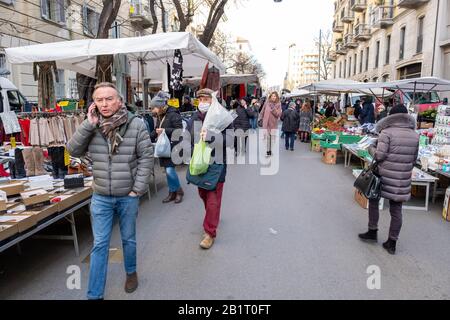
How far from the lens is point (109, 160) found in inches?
120

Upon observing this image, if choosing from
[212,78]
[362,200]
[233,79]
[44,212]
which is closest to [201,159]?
[44,212]

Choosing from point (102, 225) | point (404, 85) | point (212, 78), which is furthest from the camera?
point (404, 85)

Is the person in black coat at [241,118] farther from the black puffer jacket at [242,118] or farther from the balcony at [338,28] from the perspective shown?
the balcony at [338,28]

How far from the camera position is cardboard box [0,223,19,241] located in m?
3.05

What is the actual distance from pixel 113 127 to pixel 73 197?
65.3 inches

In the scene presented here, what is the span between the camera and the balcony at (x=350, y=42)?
3949 cm

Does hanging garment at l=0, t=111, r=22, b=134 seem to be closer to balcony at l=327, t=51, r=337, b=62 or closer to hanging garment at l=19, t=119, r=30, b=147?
hanging garment at l=19, t=119, r=30, b=147

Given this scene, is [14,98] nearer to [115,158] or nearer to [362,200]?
[115,158]

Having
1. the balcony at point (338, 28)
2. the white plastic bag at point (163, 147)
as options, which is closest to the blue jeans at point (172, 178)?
the white plastic bag at point (163, 147)

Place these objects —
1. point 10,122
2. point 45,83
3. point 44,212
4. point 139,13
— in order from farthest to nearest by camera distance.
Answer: point 139,13 → point 45,83 → point 10,122 → point 44,212

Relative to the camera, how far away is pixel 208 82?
365 inches
